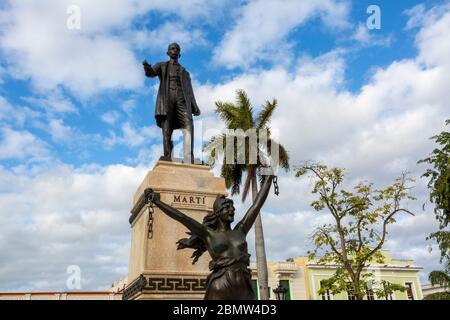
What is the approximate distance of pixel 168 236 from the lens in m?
6.82

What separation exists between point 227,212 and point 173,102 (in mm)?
4511

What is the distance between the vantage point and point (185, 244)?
14.5 feet

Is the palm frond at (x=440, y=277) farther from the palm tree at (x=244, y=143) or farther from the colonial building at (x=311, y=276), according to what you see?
the colonial building at (x=311, y=276)

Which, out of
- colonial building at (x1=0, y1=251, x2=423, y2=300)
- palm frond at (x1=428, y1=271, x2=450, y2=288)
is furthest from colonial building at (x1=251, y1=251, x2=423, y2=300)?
palm frond at (x1=428, y1=271, x2=450, y2=288)

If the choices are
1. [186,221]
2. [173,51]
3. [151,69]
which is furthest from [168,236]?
[173,51]

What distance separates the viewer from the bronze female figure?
4.00 metres

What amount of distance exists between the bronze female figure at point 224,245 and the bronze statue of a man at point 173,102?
12.3 ft

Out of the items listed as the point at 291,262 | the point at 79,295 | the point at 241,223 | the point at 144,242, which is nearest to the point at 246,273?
the point at 241,223

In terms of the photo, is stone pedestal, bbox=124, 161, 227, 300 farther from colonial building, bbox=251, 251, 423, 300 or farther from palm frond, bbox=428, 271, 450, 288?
colonial building, bbox=251, 251, 423, 300

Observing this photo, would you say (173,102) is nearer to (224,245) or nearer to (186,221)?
(186,221)
